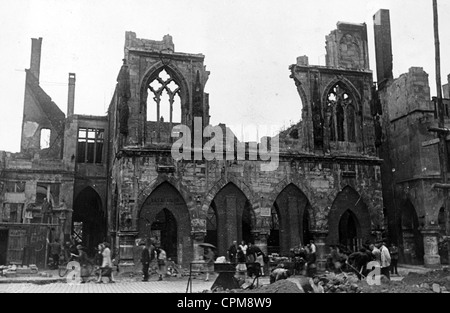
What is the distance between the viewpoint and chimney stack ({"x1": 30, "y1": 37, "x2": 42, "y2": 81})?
114 ft

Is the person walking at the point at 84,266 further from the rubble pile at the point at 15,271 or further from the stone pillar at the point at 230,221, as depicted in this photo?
the stone pillar at the point at 230,221

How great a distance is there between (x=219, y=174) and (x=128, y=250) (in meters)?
5.02

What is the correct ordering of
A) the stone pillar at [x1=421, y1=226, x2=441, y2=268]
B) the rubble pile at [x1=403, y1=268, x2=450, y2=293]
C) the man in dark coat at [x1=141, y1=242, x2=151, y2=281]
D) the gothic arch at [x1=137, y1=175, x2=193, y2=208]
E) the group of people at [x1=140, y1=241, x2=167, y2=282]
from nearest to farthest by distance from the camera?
the rubble pile at [x1=403, y1=268, x2=450, y2=293] → the man in dark coat at [x1=141, y1=242, x2=151, y2=281] → the group of people at [x1=140, y1=241, x2=167, y2=282] → the gothic arch at [x1=137, y1=175, x2=193, y2=208] → the stone pillar at [x1=421, y1=226, x2=441, y2=268]

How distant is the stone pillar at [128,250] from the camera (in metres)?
19.3

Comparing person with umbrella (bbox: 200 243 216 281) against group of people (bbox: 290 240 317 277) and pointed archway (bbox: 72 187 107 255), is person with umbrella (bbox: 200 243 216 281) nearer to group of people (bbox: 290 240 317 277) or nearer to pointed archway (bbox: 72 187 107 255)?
group of people (bbox: 290 240 317 277)

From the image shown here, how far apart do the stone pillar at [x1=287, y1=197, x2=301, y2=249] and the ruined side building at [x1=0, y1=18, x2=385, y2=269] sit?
46 mm

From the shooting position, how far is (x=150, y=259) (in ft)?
58.5

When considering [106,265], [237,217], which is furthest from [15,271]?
[237,217]

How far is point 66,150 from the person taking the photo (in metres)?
27.3

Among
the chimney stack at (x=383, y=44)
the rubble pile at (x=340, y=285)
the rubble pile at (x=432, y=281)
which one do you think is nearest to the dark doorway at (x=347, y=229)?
the chimney stack at (x=383, y=44)

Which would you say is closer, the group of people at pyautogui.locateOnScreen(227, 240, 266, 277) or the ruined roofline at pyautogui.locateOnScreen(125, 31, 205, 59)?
the group of people at pyautogui.locateOnScreen(227, 240, 266, 277)

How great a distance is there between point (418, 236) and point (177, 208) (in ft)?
43.3

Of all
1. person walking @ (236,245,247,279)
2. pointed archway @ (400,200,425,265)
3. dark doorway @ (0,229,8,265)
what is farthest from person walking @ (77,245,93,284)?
pointed archway @ (400,200,425,265)
